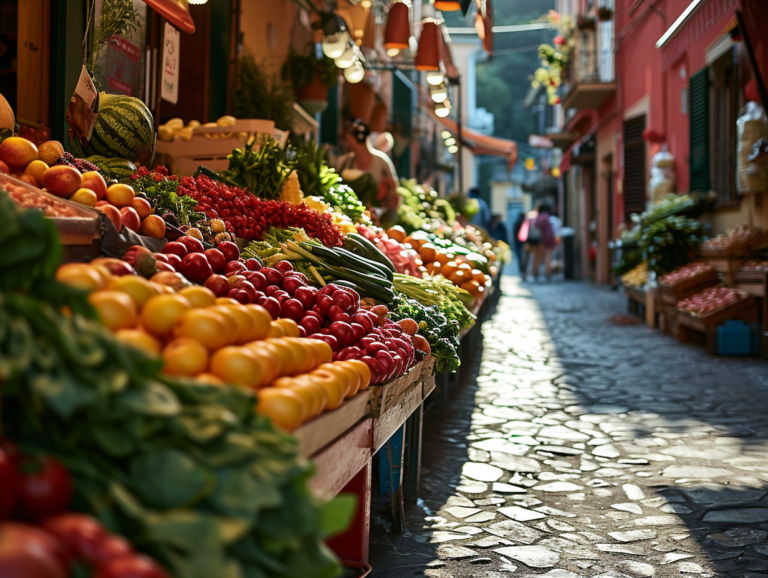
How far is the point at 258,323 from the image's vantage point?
2.02 metres

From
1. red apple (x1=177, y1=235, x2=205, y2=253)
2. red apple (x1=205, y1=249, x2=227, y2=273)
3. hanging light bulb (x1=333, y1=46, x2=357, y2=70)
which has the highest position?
hanging light bulb (x1=333, y1=46, x2=357, y2=70)

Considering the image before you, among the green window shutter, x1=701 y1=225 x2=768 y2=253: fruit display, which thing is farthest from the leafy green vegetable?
the green window shutter

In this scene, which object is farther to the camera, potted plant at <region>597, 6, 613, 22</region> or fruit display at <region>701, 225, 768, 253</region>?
potted plant at <region>597, 6, 613, 22</region>

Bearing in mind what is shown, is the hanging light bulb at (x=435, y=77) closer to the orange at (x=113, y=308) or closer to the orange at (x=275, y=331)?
the orange at (x=275, y=331)

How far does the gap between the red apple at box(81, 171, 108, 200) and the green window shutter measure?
9.67 metres

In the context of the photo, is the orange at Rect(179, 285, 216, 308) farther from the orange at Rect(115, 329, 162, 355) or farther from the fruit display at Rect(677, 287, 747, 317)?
the fruit display at Rect(677, 287, 747, 317)

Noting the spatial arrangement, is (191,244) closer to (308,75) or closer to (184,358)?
(184,358)

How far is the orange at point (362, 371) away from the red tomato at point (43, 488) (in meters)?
1.36

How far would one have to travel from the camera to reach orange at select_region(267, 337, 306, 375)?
6.68 feet

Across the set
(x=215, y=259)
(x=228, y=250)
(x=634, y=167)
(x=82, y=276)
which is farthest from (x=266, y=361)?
(x=634, y=167)

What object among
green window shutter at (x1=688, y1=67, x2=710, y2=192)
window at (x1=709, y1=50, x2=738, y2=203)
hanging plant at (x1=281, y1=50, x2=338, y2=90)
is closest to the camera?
hanging plant at (x1=281, y1=50, x2=338, y2=90)

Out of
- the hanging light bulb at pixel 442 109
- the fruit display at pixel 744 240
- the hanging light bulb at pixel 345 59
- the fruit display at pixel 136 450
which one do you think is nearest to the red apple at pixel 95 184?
the fruit display at pixel 136 450

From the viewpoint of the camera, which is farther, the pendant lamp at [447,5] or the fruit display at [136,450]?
the pendant lamp at [447,5]

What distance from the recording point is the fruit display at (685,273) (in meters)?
9.30
